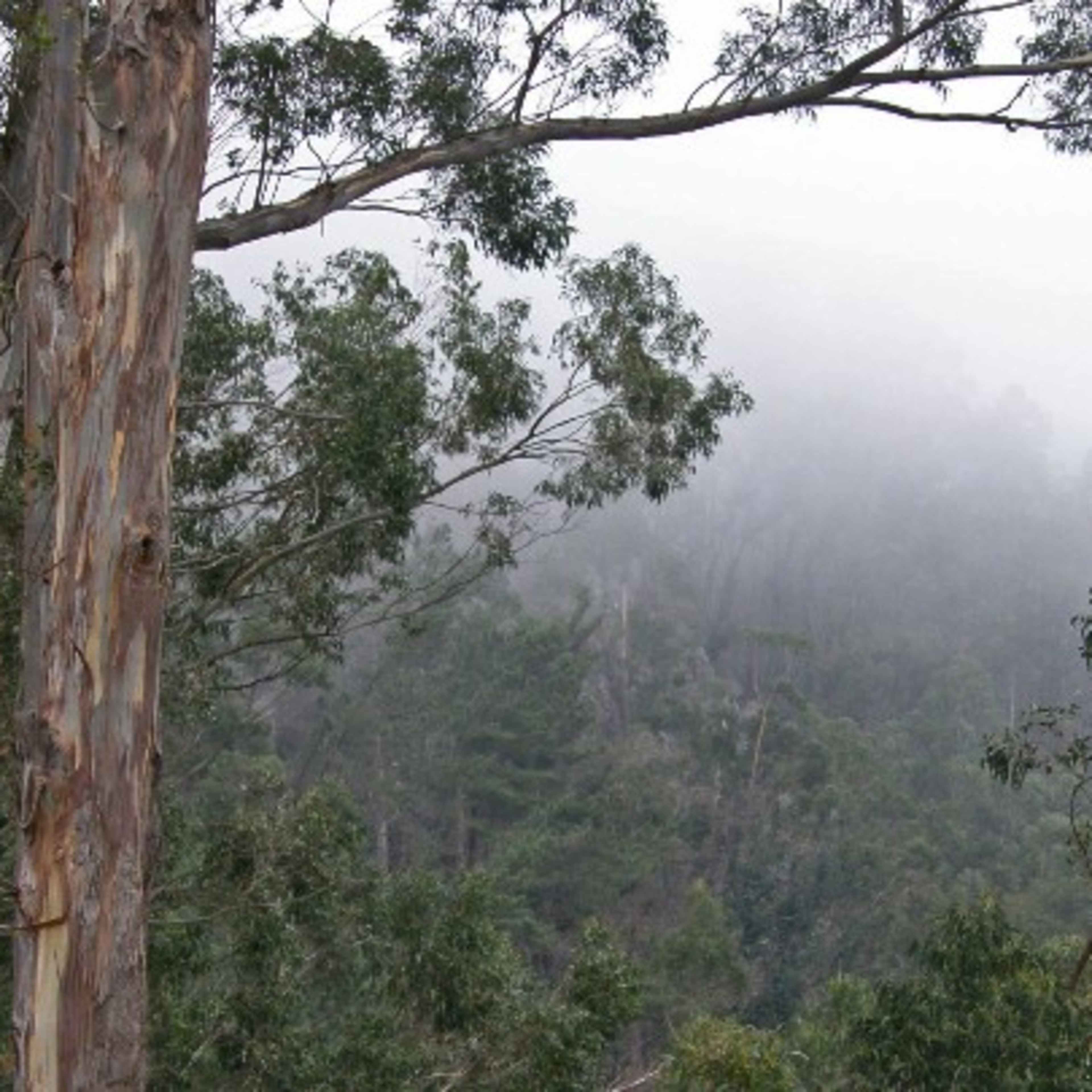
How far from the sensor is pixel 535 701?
2753cm

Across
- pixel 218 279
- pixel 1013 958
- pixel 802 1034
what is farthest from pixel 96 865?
pixel 802 1034

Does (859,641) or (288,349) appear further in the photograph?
(859,641)

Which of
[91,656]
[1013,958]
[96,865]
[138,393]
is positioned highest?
[138,393]

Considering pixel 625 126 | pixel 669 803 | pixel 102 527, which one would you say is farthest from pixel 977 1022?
pixel 669 803

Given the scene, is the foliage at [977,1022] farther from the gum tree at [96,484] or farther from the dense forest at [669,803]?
the gum tree at [96,484]

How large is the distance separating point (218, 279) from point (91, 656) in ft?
16.0

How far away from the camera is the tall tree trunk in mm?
3557

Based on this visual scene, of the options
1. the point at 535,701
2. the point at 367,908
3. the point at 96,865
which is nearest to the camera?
the point at 96,865

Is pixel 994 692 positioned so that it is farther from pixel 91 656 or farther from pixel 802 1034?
pixel 91 656

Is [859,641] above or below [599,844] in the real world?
above

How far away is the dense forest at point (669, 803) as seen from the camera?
23.3ft

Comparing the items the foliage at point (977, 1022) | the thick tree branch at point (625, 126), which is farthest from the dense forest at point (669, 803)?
the thick tree branch at point (625, 126)

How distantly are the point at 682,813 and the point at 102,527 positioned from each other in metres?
24.7

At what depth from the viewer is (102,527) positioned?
12.1 ft
